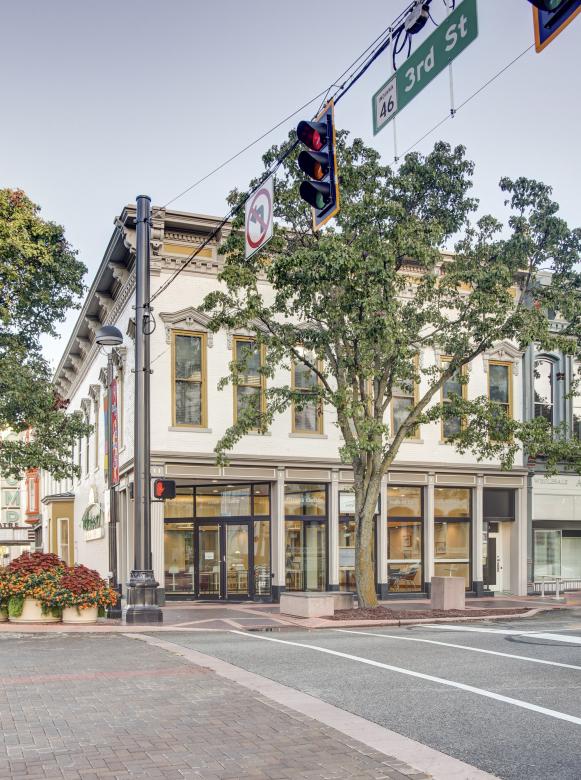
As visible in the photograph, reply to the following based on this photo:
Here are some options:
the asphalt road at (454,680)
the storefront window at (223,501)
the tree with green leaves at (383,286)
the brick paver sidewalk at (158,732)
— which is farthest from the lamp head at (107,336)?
the brick paver sidewalk at (158,732)

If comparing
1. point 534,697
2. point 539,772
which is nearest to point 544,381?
point 534,697

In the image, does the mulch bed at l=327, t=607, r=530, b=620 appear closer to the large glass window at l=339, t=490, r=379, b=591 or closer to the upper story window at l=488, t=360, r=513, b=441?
the large glass window at l=339, t=490, r=379, b=591

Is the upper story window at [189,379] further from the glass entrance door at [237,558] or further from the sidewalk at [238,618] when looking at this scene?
the sidewalk at [238,618]

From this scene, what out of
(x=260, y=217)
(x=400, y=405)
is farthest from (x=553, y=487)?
(x=260, y=217)

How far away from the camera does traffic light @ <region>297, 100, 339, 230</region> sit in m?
10.1

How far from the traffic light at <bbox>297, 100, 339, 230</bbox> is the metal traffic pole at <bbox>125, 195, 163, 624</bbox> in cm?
1022

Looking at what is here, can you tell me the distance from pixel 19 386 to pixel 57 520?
20776 millimetres

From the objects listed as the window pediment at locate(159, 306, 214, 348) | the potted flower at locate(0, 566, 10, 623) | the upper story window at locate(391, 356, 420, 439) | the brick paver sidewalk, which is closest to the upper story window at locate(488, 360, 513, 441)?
the upper story window at locate(391, 356, 420, 439)

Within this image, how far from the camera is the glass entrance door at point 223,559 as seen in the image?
2680 cm

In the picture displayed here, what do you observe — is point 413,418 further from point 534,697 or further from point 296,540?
point 534,697

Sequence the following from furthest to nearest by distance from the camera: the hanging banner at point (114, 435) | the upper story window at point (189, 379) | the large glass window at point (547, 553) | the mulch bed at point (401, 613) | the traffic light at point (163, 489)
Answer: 1. the large glass window at point (547, 553)
2. the hanging banner at point (114, 435)
3. the upper story window at point (189, 379)
4. the mulch bed at point (401, 613)
5. the traffic light at point (163, 489)

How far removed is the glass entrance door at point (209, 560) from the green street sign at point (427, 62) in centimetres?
1860

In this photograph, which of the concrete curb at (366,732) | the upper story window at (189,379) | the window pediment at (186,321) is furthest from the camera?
the upper story window at (189,379)

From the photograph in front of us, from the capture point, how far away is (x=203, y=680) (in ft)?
36.3
